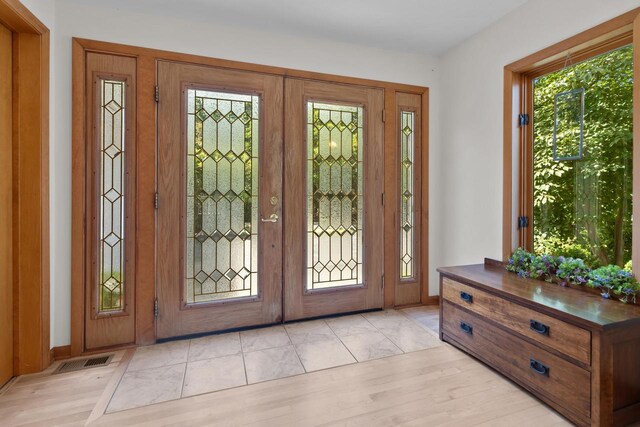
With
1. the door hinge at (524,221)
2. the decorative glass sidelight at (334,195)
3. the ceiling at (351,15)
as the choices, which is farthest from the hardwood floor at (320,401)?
the ceiling at (351,15)

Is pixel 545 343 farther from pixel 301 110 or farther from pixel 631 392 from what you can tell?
pixel 301 110

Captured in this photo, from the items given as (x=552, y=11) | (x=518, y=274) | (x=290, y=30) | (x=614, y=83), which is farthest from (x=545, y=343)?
(x=290, y=30)

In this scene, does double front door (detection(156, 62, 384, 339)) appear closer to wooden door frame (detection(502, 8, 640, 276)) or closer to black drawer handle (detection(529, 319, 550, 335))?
wooden door frame (detection(502, 8, 640, 276))

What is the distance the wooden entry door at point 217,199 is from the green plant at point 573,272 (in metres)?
2.10

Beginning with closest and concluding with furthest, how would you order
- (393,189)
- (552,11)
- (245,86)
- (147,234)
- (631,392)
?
(631,392)
(552,11)
(147,234)
(245,86)
(393,189)

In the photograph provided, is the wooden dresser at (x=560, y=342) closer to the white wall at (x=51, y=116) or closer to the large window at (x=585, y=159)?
the large window at (x=585, y=159)

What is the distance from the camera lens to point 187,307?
2.64 meters

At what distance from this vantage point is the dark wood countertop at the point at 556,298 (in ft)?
5.11

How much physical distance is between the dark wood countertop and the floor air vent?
2.61 metres

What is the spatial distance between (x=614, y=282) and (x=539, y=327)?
53cm

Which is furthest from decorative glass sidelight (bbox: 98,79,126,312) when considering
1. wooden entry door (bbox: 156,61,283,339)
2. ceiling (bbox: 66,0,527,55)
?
ceiling (bbox: 66,0,527,55)

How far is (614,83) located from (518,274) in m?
1.37

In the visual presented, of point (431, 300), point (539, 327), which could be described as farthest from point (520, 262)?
point (431, 300)

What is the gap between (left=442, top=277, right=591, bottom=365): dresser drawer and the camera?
1596mm
